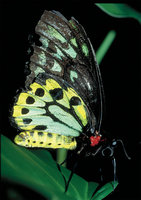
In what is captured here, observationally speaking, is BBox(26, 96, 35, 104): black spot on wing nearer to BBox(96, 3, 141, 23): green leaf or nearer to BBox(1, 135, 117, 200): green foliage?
BBox(1, 135, 117, 200): green foliage

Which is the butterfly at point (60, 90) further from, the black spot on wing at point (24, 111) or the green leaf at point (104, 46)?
the green leaf at point (104, 46)

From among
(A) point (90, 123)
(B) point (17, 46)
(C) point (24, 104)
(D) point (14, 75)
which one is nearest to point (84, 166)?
(A) point (90, 123)

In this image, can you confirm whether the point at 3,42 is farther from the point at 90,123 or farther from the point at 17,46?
the point at 90,123

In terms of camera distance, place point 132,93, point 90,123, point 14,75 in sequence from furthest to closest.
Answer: point 132,93 → point 14,75 → point 90,123

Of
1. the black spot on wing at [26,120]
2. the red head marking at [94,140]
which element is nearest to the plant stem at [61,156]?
the red head marking at [94,140]

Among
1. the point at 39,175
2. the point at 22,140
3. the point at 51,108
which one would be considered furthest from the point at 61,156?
the point at 39,175

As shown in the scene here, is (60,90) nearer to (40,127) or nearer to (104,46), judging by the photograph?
(40,127)
